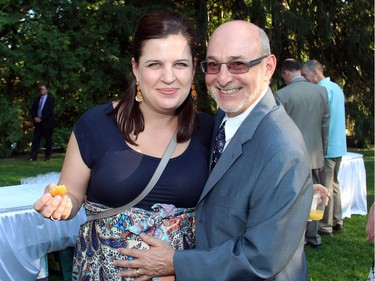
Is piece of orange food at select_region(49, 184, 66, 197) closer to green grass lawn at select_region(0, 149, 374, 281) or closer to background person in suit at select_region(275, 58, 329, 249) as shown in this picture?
green grass lawn at select_region(0, 149, 374, 281)

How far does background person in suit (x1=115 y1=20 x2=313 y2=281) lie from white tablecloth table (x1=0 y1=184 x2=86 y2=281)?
237cm

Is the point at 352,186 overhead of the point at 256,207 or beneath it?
beneath

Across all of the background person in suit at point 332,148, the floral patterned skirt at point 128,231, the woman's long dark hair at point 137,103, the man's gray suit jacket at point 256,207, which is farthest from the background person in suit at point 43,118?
the man's gray suit jacket at point 256,207

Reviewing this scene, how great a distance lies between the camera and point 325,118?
20.2 ft

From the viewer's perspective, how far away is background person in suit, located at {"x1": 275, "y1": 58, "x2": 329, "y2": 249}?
5.92 metres

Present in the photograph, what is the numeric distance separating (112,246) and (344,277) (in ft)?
11.9

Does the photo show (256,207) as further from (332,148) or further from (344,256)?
(332,148)

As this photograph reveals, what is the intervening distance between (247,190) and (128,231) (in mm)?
607

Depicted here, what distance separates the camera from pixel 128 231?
6.99ft

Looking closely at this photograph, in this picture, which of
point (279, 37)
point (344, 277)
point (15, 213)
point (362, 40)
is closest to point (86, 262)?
point (15, 213)

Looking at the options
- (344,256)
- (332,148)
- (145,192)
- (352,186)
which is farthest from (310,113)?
(145,192)

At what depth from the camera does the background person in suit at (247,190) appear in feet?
5.70

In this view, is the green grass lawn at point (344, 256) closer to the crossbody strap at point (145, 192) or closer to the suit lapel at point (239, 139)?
the crossbody strap at point (145, 192)

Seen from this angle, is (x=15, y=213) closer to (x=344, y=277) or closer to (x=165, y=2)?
(x=344, y=277)
